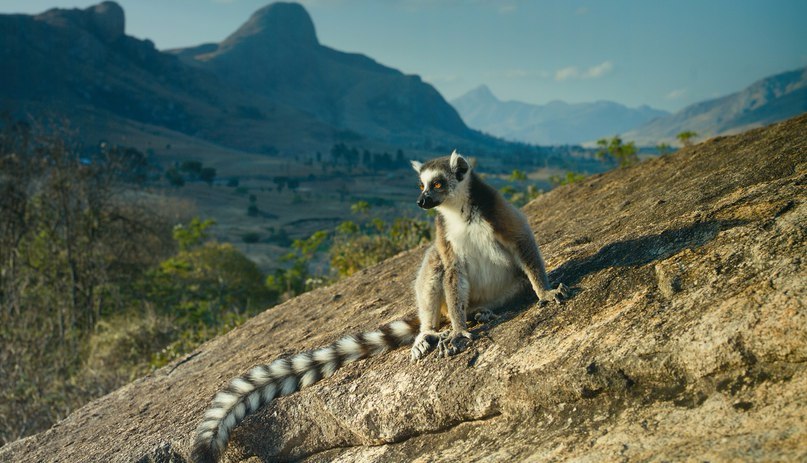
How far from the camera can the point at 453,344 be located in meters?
4.20

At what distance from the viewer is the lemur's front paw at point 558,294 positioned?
422 cm

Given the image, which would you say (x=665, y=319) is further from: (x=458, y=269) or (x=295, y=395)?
(x=295, y=395)

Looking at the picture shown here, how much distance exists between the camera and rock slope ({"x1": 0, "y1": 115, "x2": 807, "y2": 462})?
296 cm

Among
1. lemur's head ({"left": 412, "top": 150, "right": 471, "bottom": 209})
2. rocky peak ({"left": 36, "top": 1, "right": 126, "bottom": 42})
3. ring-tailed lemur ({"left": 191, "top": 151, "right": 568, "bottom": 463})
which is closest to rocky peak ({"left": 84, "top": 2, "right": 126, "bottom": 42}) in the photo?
rocky peak ({"left": 36, "top": 1, "right": 126, "bottom": 42})

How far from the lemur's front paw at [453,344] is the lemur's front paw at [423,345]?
0.10 m

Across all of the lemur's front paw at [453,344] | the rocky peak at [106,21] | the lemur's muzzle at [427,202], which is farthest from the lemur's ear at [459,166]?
the rocky peak at [106,21]

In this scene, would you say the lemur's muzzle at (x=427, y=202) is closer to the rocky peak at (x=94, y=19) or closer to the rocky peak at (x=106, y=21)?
the rocky peak at (x=94, y=19)

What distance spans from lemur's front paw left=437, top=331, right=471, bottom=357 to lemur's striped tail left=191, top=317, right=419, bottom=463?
0.63 metres

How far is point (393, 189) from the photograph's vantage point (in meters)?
117

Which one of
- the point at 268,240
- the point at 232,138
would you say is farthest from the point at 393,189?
the point at 232,138

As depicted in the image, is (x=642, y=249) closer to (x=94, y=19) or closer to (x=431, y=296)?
(x=431, y=296)

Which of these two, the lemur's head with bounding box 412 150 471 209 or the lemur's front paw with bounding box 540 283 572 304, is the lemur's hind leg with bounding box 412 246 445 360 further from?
the lemur's front paw with bounding box 540 283 572 304

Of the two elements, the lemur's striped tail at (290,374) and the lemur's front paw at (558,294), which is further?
the lemur's striped tail at (290,374)

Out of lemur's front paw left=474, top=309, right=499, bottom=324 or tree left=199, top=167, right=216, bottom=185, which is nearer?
lemur's front paw left=474, top=309, right=499, bottom=324
